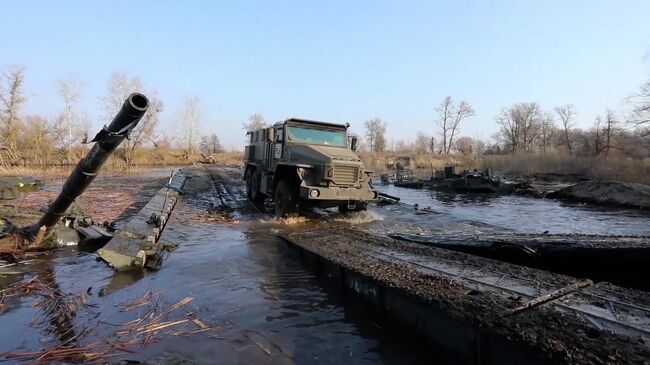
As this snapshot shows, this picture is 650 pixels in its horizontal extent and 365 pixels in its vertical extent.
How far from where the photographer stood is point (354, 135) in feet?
37.9

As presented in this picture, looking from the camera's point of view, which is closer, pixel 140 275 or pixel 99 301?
pixel 99 301

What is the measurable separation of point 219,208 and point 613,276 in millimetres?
10523

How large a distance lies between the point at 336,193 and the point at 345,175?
0.51 m

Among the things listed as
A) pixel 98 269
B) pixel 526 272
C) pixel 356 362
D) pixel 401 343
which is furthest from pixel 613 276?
pixel 98 269

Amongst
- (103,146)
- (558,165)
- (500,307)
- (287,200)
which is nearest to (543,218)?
(287,200)

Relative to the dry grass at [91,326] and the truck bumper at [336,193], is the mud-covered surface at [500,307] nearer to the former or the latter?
the dry grass at [91,326]

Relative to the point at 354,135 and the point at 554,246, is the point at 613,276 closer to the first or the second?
the point at 554,246

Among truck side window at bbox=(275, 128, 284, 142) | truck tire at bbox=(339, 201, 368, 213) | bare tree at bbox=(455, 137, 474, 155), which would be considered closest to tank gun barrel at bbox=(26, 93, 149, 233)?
truck side window at bbox=(275, 128, 284, 142)

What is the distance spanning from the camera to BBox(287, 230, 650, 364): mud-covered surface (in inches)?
99.7

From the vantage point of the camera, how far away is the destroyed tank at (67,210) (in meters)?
4.45

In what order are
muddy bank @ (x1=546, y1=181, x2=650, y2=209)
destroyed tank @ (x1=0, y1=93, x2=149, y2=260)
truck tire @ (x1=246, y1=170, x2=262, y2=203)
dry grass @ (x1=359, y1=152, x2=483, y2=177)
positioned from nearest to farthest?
destroyed tank @ (x1=0, y1=93, x2=149, y2=260) < truck tire @ (x1=246, y1=170, x2=262, y2=203) < muddy bank @ (x1=546, y1=181, x2=650, y2=209) < dry grass @ (x1=359, y1=152, x2=483, y2=177)

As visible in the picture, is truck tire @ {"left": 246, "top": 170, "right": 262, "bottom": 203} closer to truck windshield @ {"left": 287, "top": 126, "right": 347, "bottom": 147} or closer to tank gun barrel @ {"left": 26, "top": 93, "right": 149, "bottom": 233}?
truck windshield @ {"left": 287, "top": 126, "right": 347, "bottom": 147}

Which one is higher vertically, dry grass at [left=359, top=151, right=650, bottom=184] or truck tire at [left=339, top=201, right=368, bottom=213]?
dry grass at [left=359, top=151, right=650, bottom=184]

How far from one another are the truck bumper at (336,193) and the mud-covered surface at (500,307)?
124 inches
